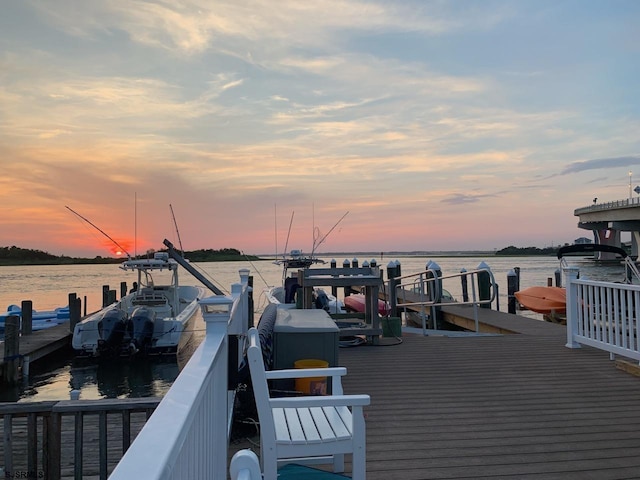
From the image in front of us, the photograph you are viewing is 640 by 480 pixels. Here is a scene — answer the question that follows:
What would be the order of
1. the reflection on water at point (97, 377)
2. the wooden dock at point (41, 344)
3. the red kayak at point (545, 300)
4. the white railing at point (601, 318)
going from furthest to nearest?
the red kayak at point (545, 300), the wooden dock at point (41, 344), the reflection on water at point (97, 377), the white railing at point (601, 318)

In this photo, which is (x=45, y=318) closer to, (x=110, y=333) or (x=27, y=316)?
(x=27, y=316)

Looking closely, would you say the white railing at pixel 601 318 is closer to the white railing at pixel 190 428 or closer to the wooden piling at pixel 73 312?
the white railing at pixel 190 428

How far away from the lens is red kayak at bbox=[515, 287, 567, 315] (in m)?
14.5

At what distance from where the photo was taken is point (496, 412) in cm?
437

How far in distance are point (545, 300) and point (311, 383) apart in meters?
12.4

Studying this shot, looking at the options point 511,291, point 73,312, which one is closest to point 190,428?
point 73,312

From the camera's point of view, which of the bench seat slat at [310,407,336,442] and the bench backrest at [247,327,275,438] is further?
the bench seat slat at [310,407,336,442]

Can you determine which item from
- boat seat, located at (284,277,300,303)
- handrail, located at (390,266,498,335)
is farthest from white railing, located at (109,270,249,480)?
boat seat, located at (284,277,300,303)

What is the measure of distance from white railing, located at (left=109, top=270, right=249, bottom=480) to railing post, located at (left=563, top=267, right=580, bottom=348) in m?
5.69

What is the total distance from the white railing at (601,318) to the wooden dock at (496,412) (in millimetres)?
206

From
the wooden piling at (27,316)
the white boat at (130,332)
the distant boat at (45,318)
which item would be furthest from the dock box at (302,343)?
the distant boat at (45,318)

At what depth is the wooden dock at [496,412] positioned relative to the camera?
10.8ft

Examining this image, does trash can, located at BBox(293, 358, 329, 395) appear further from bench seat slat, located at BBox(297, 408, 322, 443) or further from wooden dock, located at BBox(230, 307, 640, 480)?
bench seat slat, located at BBox(297, 408, 322, 443)

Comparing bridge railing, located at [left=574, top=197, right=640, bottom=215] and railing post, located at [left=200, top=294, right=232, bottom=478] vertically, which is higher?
bridge railing, located at [left=574, top=197, right=640, bottom=215]
